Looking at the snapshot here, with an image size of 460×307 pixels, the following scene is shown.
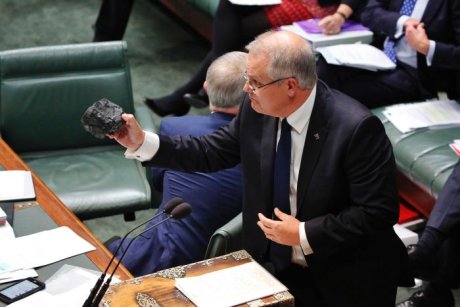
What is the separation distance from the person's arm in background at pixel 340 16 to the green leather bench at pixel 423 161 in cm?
61

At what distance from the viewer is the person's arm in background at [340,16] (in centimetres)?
396

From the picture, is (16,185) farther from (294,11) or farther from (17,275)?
(294,11)

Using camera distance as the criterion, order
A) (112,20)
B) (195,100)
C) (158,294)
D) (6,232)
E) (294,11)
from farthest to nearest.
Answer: (112,20), (195,100), (294,11), (6,232), (158,294)

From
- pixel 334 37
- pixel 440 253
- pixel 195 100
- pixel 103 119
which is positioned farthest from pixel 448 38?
pixel 103 119

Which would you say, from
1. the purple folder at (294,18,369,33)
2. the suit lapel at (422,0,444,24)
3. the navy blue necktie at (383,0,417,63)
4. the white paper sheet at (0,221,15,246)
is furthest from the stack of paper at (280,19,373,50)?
the white paper sheet at (0,221,15,246)

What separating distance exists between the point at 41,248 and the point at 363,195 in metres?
0.97

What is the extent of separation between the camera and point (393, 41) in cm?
385

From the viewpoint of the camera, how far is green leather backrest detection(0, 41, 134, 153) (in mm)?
3326

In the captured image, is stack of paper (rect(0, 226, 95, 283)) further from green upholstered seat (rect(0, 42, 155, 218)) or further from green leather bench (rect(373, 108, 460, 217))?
green leather bench (rect(373, 108, 460, 217))

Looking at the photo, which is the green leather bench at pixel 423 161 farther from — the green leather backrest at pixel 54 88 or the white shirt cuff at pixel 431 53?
the green leather backrest at pixel 54 88

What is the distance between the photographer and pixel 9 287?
7.15 feet

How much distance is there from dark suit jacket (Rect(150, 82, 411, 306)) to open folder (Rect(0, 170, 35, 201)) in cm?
51

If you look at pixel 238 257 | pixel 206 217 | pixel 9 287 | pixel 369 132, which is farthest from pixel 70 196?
pixel 369 132

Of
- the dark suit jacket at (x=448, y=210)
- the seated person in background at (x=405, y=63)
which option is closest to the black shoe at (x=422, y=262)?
the dark suit jacket at (x=448, y=210)
